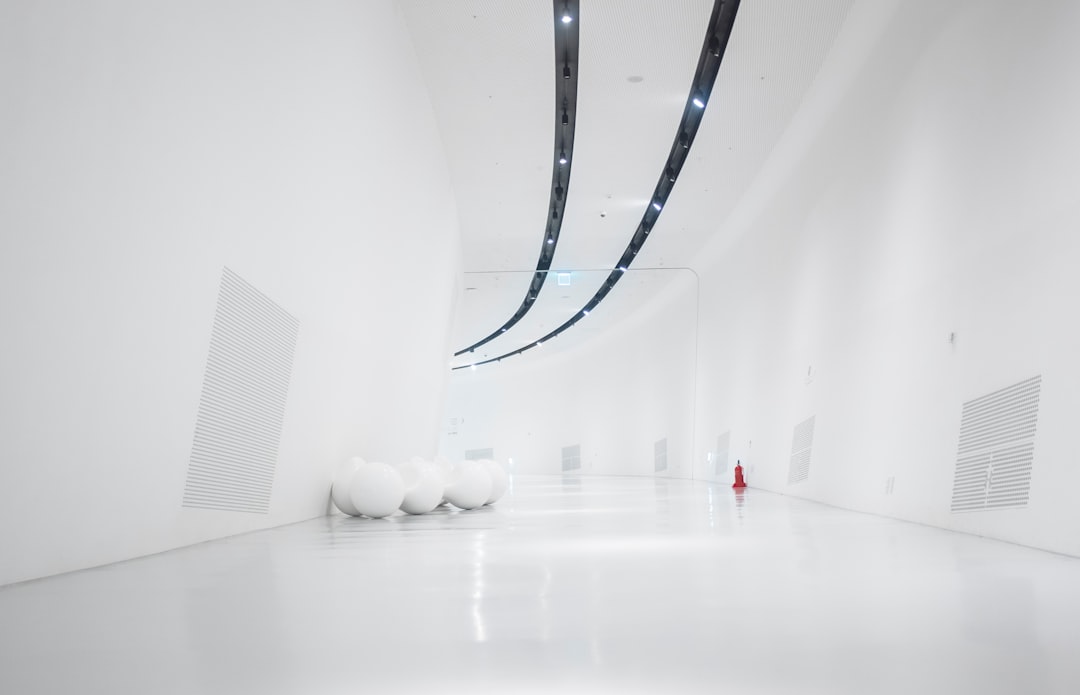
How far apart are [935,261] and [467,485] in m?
5.61

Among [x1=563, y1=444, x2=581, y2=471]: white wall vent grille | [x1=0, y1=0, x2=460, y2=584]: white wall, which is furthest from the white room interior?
[x1=563, y1=444, x2=581, y2=471]: white wall vent grille

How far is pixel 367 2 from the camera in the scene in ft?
28.5

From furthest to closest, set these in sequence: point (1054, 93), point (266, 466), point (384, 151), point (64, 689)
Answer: point (384, 151), point (266, 466), point (1054, 93), point (64, 689)

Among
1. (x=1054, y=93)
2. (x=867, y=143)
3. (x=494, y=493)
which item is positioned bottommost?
(x=494, y=493)

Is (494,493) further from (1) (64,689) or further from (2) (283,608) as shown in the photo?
(1) (64,689)

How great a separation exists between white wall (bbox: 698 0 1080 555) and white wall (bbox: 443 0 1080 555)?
0.02m

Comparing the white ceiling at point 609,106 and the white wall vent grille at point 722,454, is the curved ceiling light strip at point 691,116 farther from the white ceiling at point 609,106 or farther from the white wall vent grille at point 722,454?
the white wall vent grille at point 722,454

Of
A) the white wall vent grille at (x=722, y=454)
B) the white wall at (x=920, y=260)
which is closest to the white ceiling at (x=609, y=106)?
the white wall at (x=920, y=260)

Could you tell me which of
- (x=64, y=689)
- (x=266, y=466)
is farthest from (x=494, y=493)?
(x=64, y=689)

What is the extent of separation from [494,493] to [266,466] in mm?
4070

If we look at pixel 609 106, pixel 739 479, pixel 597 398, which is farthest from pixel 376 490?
pixel 597 398

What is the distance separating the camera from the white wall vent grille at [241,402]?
5672 mm

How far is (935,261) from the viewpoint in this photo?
7742 millimetres

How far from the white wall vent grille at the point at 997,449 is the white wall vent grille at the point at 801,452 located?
5.08m
